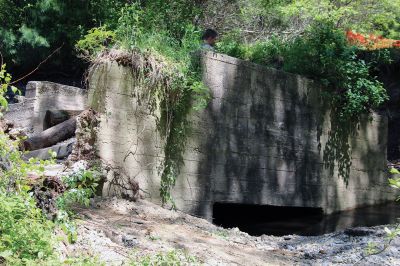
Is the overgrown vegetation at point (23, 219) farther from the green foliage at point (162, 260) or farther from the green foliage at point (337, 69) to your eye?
the green foliage at point (337, 69)

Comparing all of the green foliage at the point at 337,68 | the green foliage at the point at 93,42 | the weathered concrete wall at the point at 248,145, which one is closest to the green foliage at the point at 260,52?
the green foliage at the point at 337,68

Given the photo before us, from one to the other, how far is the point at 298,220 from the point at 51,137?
4627 mm

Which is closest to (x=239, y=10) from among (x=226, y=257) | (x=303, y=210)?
(x=303, y=210)

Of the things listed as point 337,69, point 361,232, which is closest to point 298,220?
point 361,232

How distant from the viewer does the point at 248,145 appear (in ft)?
29.3

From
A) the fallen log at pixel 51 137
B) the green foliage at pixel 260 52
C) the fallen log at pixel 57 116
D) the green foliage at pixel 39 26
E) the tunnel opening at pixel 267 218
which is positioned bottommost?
the tunnel opening at pixel 267 218

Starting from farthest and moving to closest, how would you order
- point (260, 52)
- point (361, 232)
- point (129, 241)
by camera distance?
point (260, 52) → point (361, 232) → point (129, 241)

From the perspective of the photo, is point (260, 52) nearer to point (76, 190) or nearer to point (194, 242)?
point (194, 242)

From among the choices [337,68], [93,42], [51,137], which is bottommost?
[51,137]

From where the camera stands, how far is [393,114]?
1510 centimetres

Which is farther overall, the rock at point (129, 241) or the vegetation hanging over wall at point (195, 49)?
the vegetation hanging over wall at point (195, 49)

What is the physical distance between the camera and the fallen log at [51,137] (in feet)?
28.3

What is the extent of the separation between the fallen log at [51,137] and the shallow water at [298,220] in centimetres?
294

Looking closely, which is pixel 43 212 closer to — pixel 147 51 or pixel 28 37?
pixel 147 51
